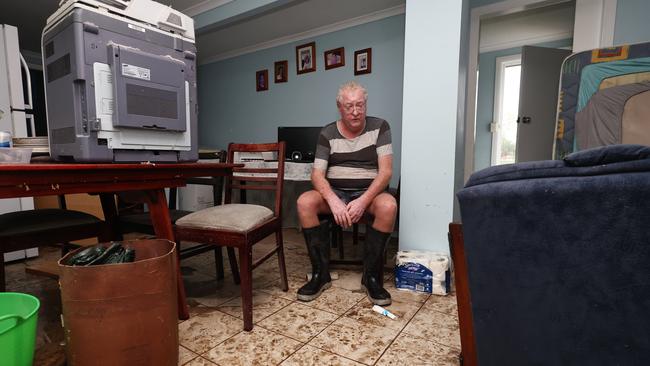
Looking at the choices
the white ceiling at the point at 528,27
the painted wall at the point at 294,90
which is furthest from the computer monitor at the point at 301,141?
the white ceiling at the point at 528,27

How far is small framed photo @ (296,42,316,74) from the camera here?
152 inches

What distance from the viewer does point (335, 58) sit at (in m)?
3.68

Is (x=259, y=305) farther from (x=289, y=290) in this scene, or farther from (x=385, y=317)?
(x=385, y=317)

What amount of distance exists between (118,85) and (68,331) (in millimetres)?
844

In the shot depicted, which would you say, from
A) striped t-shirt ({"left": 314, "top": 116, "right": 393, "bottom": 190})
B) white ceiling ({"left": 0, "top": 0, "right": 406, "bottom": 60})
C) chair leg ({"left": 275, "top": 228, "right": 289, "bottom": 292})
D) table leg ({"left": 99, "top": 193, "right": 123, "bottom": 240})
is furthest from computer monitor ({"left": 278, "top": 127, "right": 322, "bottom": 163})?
table leg ({"left": 99, "top": 193, "right": 123, "bottom": 240})

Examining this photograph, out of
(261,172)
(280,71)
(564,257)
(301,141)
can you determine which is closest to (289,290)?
(261,172)

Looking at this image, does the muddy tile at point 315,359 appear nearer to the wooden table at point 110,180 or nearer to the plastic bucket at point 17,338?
the wooden table at point 110,180

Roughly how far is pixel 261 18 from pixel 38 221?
2.98 meters

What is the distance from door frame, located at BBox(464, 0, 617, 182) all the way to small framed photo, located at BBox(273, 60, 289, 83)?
2.21 metres

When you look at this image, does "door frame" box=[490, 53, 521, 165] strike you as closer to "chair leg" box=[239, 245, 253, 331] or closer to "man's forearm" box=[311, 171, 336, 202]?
"man's forearm" box=[311, 171, 336, 202]

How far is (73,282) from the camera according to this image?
34.2 inches

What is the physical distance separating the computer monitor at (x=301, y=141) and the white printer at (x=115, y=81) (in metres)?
2.10

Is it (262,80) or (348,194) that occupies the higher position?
(262,80)

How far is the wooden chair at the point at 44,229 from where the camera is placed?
1.32m
